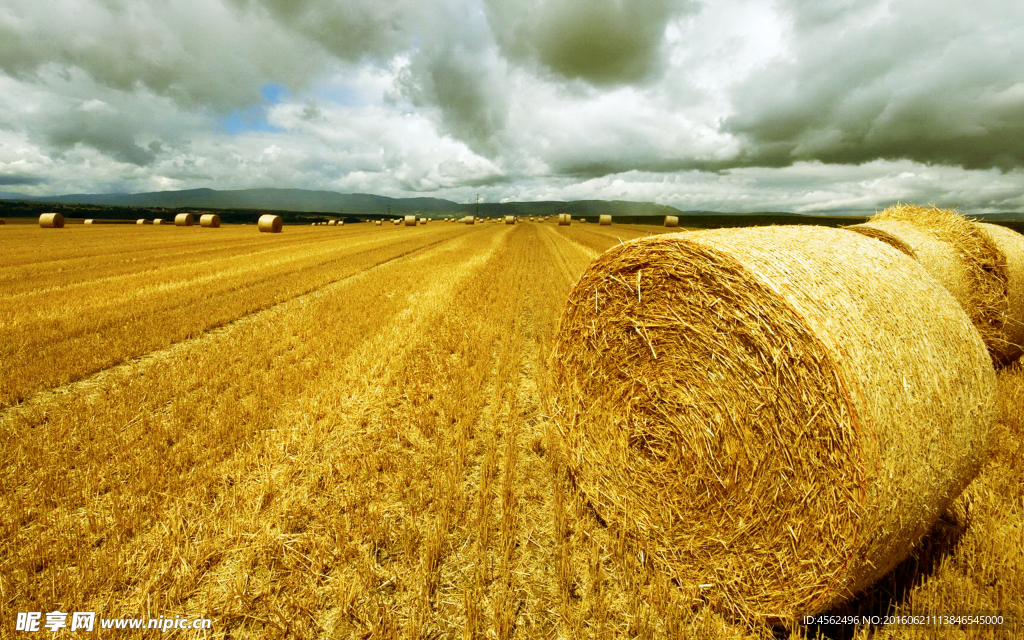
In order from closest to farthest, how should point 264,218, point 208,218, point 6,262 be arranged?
1. point 6,262
2. point 264,218
3. point 208,218

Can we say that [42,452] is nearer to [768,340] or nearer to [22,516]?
[22,516]

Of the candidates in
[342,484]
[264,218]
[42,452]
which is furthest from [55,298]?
[264,218]

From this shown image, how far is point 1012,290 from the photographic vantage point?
6.73 meters

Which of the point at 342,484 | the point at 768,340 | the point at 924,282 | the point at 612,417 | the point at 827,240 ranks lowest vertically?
the point at 342,484

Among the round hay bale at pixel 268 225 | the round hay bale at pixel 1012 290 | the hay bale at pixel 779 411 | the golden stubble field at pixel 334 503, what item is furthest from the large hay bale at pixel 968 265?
the round hay bale at pixel 268 225

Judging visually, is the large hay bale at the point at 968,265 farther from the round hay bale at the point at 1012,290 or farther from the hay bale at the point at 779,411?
the hay bale at the point at 779,411

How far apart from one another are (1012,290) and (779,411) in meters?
6.94

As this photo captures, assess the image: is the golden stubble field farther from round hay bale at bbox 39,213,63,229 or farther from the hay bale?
round hay bale at bbox 39,213,63,229

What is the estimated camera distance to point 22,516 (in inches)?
140

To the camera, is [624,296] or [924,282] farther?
[624,296]

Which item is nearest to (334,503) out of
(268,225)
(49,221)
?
(268,225)

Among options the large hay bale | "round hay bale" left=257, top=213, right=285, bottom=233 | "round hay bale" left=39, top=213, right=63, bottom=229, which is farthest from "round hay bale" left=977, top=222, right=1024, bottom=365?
"round hay bale" left=39, top=213, right=63, bottom=229

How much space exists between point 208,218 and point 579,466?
58100mm

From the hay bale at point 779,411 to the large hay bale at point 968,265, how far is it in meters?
3.81
